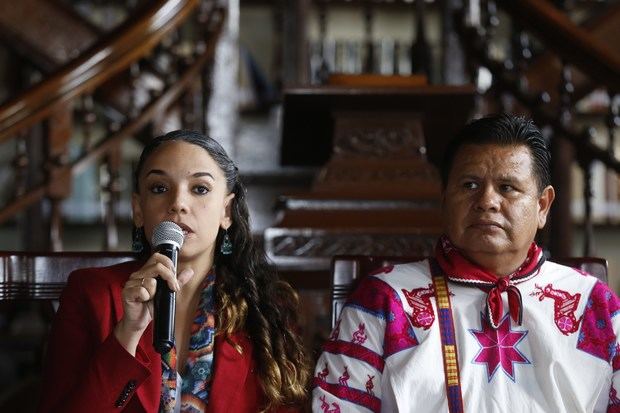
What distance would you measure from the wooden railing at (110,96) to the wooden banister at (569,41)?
3.95 ft

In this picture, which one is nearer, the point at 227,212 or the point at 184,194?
the point at 184,194

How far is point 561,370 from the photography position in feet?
4.80

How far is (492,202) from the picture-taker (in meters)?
1.55

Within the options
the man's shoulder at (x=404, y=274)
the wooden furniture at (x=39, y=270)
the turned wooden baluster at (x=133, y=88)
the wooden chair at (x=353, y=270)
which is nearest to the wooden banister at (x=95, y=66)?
the turned wooden baluster at (x=133, y=88)

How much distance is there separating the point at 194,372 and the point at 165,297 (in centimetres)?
34

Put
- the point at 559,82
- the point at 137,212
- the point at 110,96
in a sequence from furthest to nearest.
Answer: the point at 110,96, the point at 559,82, the point at 137,212

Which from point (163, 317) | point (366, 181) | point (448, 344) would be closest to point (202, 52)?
point (366, 181)

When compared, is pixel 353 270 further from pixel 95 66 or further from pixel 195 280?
pixel 95 66

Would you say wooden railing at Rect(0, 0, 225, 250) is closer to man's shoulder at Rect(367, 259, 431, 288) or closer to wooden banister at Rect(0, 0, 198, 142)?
wooden banister at Rect(0, 0, 198, 142)

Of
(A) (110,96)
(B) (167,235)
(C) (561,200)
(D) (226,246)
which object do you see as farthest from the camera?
(A) (110,96)

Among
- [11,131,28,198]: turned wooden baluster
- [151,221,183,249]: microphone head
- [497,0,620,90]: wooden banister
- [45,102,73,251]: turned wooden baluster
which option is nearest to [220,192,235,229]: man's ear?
[151,221,183,249]: microphone head

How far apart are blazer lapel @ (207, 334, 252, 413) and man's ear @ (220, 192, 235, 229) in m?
0.23

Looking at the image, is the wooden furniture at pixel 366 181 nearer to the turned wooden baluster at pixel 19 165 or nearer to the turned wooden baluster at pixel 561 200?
the turned wooden baluster at pixel 561 200

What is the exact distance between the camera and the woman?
137 cm
